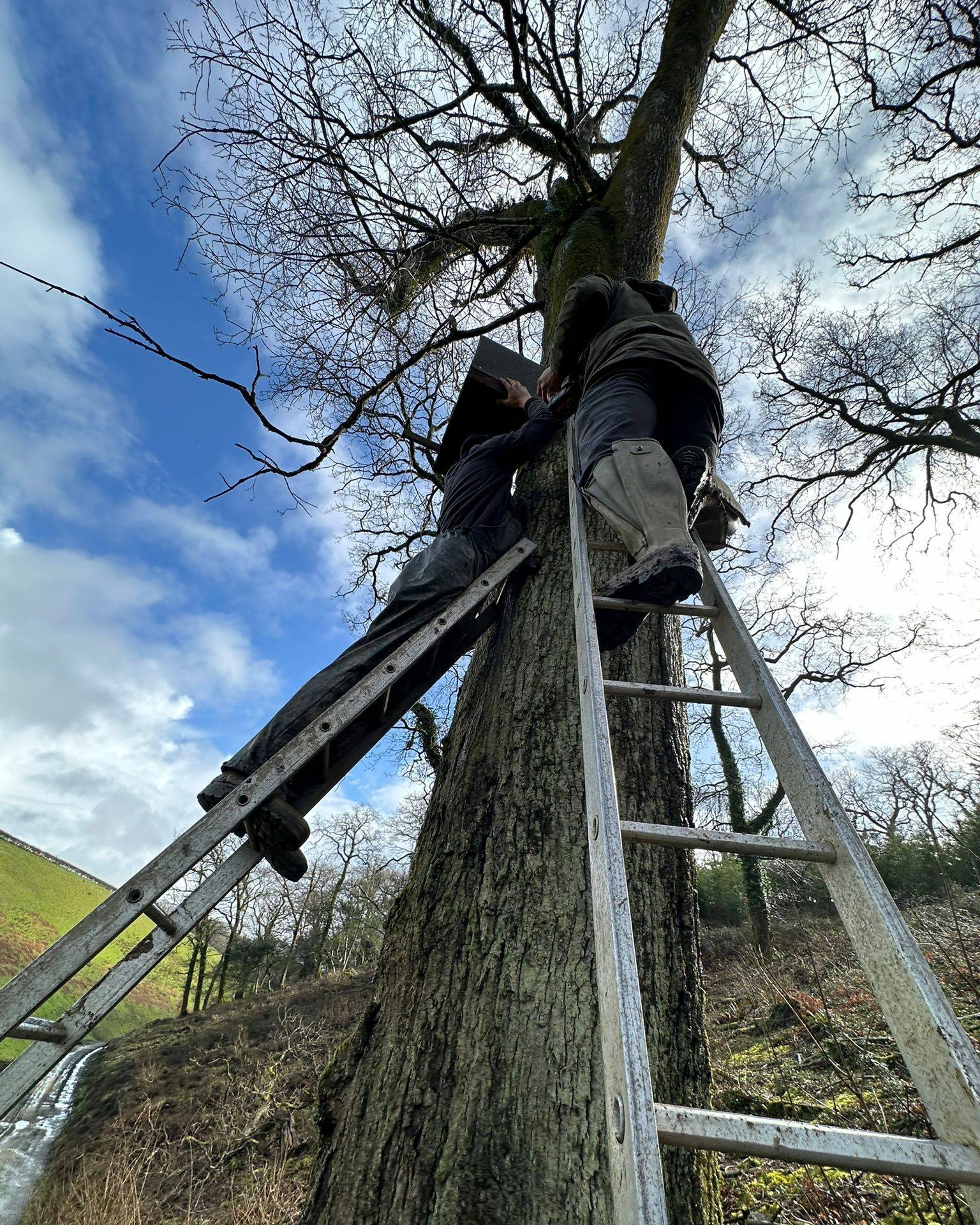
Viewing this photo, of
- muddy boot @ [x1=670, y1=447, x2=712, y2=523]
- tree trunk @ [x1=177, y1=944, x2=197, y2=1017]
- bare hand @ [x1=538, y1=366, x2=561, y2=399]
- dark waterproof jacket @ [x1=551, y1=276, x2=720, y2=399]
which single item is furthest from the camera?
tree trunk @ [x1=177, y1=944, x2=197, y2=1017]

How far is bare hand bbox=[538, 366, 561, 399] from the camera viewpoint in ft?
10.8

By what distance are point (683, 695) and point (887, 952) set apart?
0.83 meters

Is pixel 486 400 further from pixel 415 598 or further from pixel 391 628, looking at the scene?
pixel 391 628

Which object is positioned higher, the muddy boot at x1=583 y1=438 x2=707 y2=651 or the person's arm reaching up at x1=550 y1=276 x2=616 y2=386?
the person's arm reaching up at x1=550 y1=276 x2=616 y2=386

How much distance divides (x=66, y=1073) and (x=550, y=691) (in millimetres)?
26458

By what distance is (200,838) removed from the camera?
170 centimetres

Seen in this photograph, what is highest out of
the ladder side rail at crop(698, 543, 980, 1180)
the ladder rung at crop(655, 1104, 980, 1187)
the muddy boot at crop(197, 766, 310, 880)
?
the muddy boot at crop(197, 766, 310, 880)

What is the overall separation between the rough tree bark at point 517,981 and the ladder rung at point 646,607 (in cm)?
30

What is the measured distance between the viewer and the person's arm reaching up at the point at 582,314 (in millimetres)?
2822

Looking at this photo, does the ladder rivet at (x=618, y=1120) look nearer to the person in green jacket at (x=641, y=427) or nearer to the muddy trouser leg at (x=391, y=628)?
the person in green jacket at (x=641, y=427)

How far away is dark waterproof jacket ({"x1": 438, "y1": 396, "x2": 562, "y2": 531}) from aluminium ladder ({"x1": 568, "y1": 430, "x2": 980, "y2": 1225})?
54.1 inches

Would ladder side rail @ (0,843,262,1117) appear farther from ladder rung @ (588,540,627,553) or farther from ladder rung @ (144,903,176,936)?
ladder rung @ (588,540,627,553)

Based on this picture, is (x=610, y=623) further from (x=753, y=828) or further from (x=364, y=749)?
(x=753, y=828)

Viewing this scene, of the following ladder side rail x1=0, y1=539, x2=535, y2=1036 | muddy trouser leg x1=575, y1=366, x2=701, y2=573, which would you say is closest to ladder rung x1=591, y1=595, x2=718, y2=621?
muddy trouser leg x1=575, y1=366, x2=701, y2=573
